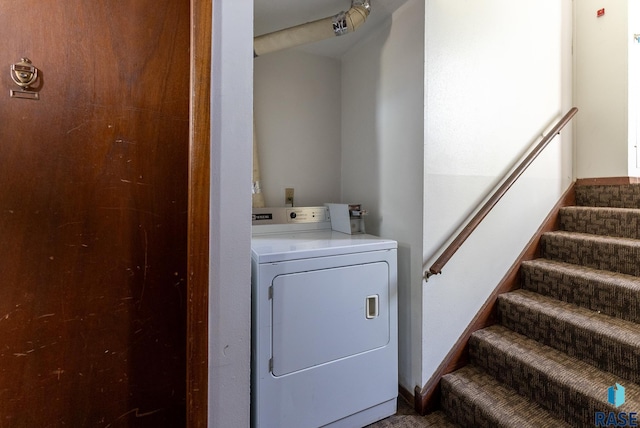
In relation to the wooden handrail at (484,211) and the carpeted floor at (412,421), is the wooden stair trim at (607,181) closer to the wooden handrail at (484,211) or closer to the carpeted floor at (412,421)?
the wooden handrail at (484,211)

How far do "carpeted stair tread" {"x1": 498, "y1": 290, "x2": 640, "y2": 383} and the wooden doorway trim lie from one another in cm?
181

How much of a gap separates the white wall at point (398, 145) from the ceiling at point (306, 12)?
69mm

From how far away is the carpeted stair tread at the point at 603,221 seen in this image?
1.91 meters

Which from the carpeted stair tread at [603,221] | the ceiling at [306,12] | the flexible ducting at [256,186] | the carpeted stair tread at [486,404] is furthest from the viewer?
the flexible ducting at [256,186]

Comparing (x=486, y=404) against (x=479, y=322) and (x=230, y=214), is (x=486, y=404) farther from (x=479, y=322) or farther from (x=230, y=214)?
(x=230, y=214)

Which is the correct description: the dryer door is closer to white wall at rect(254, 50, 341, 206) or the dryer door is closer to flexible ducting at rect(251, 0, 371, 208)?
white wall at rect(254, 50, 341, 206)

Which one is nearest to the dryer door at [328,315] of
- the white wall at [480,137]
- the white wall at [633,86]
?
the white wall at [480,137]

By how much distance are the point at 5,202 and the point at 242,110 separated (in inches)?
27.9

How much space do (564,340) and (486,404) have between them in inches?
22.4

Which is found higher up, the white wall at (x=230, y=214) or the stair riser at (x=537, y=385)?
the white wall at (x=230, y=214)

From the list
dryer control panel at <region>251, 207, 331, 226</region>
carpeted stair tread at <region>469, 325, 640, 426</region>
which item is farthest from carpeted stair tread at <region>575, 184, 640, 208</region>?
dryer control panel at <region>251, 207, 331, 226</region>

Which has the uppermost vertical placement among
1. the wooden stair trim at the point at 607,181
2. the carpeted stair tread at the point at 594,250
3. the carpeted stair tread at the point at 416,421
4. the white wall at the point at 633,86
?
the white wall at the point at 633,86

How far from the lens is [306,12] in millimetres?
1874

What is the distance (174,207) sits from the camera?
0.94 m
